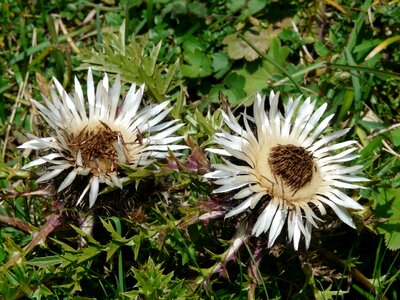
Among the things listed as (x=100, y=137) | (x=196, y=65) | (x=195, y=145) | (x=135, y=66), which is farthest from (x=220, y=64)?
(x=100, y=137)

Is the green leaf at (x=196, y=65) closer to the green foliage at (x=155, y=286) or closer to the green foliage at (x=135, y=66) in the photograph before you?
the green foliage at (x=135, y=66)

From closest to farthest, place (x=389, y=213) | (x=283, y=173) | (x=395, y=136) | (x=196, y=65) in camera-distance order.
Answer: (x=283, y=173)
(x=389, y=213)
(x=395, y=136)
(x=196, y=65)

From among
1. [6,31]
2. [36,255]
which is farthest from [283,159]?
[6,31]

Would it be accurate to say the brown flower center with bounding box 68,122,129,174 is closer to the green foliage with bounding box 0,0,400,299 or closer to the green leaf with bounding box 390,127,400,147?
the green foliage with bounding box 0,0,400,299

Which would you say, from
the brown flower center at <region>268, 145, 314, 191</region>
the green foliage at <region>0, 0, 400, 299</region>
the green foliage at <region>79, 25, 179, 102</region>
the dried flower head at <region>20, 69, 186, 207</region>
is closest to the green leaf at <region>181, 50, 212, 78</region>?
the green foliage at <region>0, 0, 400, 299</region>

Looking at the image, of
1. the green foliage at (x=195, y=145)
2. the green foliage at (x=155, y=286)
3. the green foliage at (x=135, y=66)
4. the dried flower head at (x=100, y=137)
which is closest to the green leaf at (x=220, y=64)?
the green foliage at (x=195, y=145)

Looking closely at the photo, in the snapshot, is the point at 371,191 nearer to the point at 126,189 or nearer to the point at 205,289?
the point at 205,289

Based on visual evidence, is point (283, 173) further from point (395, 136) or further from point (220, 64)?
point (220, 64)
